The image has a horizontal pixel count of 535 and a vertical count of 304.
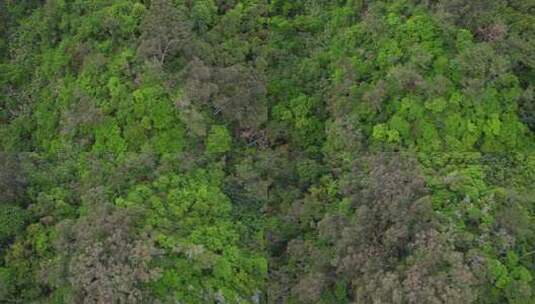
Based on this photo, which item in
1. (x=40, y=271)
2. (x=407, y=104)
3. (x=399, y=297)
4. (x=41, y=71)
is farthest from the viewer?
(x=41, y=71)

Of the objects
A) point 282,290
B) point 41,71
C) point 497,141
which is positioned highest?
point 41,71

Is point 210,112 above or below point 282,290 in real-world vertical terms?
above

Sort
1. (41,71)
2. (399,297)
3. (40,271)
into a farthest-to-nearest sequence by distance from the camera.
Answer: (41,71)
(40,271)
(399,297)

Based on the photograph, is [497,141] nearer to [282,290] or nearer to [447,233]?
[447,233]

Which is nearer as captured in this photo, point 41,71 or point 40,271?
point 40,271

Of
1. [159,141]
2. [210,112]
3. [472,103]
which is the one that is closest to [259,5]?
[210,112]

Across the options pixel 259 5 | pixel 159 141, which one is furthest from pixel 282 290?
pixel 259 5

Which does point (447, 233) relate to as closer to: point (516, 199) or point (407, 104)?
point (516, 199)
